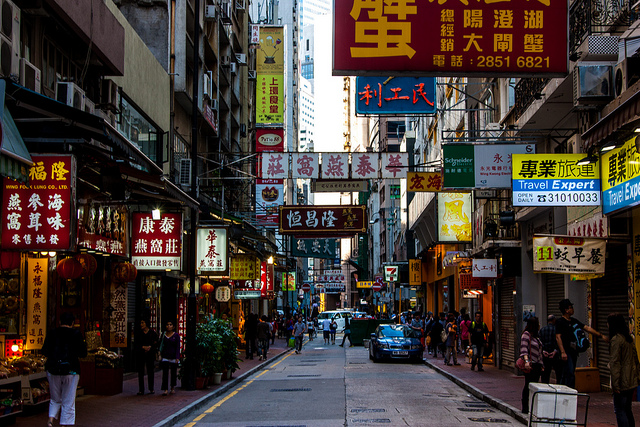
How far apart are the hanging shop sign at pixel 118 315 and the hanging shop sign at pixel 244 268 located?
14.1 metres

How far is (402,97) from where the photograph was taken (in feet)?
71.0

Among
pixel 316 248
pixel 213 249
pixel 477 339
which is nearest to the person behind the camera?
pixel 477 339

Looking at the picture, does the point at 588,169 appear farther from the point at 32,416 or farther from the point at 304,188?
the point at 304,188

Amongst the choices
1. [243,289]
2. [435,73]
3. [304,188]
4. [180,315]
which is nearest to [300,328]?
[243,289]

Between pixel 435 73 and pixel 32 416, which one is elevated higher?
pixel 435 73

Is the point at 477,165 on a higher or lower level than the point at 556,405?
higher

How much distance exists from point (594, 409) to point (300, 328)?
26645 millimetres

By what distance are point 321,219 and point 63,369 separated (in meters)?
21.7

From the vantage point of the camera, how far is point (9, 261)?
13.7 metres

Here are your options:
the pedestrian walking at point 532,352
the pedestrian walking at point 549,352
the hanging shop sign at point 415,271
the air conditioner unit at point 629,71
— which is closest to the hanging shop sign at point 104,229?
the pedestrian walking at point 532,352

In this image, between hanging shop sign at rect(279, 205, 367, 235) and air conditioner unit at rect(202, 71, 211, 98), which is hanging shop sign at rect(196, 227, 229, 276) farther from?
air conditioner unit at rect(202, 71, 211, 98)

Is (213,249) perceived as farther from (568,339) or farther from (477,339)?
(568,339)

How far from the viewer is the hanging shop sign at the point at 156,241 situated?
1989 centimetres

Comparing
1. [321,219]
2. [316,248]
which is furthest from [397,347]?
[316,248]
